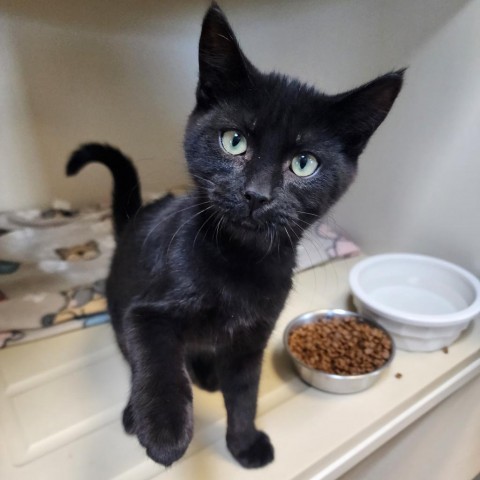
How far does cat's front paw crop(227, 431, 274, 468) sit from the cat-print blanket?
11.6 inches

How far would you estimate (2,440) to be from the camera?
0.77 m

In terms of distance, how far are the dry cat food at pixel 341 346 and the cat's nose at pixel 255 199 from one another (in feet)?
1.47

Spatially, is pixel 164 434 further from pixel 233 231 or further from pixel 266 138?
pixel 266 138

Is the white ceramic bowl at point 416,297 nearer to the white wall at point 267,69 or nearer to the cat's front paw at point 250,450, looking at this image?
the white wall at point 267,69

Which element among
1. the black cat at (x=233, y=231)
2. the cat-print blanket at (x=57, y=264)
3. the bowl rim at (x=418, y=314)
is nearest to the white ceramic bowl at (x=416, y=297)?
the bowl rim at (x=418, y=314)

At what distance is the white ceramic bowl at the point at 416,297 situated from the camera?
0.98 m

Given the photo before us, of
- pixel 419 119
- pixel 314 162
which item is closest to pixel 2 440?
pixel 314 162

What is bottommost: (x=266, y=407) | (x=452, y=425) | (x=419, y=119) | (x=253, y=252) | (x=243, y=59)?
(x=452, y=425)

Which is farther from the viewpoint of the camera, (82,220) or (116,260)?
(82,220)

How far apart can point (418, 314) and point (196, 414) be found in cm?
48

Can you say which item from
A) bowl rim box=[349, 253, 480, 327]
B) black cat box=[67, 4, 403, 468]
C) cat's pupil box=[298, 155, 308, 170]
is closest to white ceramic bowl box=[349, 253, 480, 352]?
bowl rim box=[349, 253, 480, 327]

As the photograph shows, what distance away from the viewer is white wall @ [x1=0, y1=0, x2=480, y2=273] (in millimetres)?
1099

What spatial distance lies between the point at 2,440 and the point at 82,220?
28.3 inches

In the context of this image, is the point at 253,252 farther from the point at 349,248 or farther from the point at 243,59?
the point at 349,248
